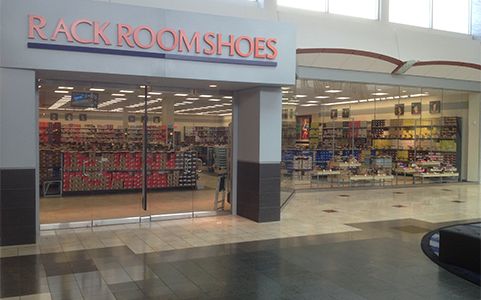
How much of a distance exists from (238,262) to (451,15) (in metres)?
12.5

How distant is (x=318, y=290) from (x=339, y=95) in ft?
33.3

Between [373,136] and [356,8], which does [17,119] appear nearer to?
[356,8]

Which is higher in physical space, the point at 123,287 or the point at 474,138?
the point at 474,138

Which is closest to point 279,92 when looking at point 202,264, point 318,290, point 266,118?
point 266,118

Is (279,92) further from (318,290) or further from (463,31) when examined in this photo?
(463,31)

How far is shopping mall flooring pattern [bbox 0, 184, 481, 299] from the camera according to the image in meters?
4.48

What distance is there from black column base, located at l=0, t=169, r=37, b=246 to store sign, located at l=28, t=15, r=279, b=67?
1.83 m

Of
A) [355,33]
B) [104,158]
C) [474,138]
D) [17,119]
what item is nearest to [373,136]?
[474,138]

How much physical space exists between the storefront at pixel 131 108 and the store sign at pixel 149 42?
0.02m

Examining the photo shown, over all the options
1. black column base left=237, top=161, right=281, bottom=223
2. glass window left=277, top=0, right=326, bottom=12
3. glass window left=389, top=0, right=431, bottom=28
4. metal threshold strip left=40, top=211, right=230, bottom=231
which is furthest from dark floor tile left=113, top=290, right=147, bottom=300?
glass window left=389, top=0, right=431, bottom=28

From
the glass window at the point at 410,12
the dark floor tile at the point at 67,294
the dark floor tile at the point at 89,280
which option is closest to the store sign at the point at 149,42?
the dark floor tile at the point at 89,280

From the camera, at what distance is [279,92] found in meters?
8.05

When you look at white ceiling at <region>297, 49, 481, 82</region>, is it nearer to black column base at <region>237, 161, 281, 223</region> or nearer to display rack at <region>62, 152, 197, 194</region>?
black column base at <region>237, 161, 281, 223</region>

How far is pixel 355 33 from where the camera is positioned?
→ 1213 cm
